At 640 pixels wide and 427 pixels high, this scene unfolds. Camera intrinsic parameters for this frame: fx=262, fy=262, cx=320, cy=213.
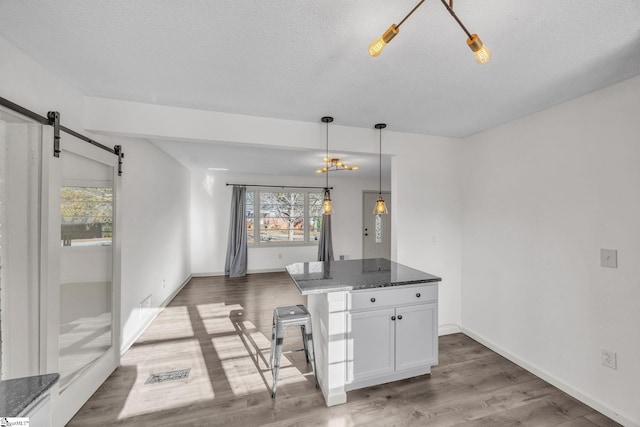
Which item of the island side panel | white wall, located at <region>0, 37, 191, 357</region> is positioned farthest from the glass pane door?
the island side panel

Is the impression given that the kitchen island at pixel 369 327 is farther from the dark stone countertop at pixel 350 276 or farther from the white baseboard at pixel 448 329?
the white baseboard at pixel 448 329

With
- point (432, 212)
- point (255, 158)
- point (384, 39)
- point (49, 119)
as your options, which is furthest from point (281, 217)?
point (384, 39)

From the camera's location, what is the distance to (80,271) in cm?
202

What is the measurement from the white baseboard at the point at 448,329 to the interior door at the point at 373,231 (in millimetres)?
3932

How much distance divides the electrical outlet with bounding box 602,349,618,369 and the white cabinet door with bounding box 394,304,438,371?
1.17 metres

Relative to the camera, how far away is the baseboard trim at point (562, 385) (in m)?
1.87

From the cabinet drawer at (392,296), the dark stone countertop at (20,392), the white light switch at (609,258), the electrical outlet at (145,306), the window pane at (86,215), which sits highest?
the window pane at (86,215)

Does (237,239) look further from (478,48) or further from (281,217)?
(478,48)

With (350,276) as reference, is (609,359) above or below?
below

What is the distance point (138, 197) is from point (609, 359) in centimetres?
460

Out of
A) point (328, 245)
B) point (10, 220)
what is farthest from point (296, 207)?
point (10, 220)

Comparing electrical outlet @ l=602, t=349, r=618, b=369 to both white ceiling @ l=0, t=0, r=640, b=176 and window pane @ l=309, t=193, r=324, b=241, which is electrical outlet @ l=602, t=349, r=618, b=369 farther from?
window pane @ l=309, t=193, r=324, b=241

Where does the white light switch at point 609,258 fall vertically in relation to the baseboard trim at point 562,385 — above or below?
above

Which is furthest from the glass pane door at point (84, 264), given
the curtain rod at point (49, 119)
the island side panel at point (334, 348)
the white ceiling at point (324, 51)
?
the island side panel at point (334, 348)
